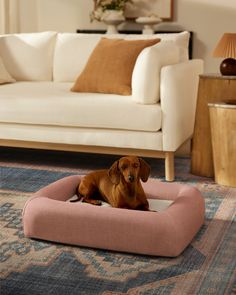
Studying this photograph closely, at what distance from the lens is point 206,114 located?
3.90 meters

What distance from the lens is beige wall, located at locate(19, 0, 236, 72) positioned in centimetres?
682

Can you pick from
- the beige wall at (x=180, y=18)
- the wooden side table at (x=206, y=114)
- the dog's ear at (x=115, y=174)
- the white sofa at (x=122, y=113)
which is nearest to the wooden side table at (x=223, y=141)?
the wooden side table at (x=206, y=114)

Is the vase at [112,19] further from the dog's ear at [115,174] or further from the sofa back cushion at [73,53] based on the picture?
the dog's ear at [115,174]

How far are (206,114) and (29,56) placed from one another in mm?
1622

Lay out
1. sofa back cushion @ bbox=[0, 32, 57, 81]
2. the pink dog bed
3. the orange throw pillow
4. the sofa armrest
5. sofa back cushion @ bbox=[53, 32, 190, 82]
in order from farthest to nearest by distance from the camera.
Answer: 1. sofa back cushion @ bbox=[0, 32, 57, 81]
2. sofa back cushion @ bbox=[53, 32, 190, 82]
3. the orange throw pillow
4. the sofa armrest
5. the pink dog bed

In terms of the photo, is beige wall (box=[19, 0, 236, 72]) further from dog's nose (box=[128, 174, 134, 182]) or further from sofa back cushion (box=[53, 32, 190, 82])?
dog's nose (box=[128, 174, 134, 182])

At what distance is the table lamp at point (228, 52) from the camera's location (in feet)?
12.5

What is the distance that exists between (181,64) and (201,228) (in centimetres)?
142

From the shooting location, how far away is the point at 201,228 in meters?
2.98

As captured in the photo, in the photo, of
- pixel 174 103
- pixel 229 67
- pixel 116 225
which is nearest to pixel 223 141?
pixel 174 103

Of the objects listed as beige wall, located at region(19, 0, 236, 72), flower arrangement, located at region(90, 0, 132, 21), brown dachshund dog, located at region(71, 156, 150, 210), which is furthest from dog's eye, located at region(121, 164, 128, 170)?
flower arrangement, located at region(90, 0, 132, 21)

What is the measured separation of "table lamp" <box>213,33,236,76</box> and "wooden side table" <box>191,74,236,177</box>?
0.26 ft

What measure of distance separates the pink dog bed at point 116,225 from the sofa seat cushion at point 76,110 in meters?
1.02

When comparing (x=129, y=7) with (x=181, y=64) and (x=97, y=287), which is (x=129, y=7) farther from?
(x=97, y=287)
